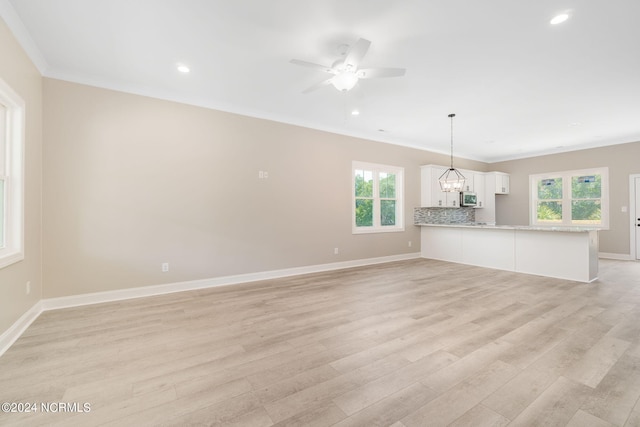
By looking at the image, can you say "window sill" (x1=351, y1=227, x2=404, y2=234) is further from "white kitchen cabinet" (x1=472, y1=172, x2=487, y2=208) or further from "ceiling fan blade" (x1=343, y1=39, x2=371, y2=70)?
"ceiling fan blade" (x1=343, y1=39, x2=371, y2=70)

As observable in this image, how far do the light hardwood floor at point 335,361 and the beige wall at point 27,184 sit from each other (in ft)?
1.10

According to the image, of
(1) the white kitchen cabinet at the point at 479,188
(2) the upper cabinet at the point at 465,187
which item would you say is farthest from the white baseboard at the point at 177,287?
(1) the white kitchen cabinet at the point at 479,188

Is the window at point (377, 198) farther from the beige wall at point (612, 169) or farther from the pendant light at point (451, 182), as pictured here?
the beige wall at point (612, 169)

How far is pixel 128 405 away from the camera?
5.40 feet

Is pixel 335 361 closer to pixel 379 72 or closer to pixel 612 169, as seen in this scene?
pixel 379 72

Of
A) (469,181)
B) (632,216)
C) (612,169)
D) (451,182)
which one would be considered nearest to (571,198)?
(612,169)

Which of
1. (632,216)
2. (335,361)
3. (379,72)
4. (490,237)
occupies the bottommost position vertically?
(335,361)

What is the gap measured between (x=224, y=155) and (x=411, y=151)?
4744 millimetres

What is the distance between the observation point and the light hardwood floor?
1582 mm

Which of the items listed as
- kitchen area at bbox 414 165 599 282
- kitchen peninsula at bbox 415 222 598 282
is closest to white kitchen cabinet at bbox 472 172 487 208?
kitchen area at bbox 414 165 599 282

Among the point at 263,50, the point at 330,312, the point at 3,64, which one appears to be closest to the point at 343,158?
the point at 263,50

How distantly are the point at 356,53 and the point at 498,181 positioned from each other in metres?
7.54

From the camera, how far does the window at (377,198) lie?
6.06 meters

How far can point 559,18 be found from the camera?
244 cm
